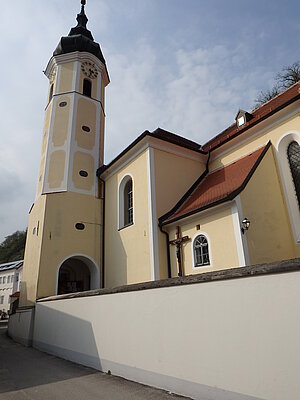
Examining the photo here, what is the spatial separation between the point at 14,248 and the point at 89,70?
50.1 meters

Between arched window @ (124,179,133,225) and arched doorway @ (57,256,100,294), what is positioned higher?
arched window @ (124,179,133,225)

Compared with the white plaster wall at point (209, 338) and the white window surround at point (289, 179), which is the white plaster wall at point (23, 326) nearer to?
the white plaster wall at point (209, 338)

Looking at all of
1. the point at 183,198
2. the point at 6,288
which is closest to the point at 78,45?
the point at 183,198

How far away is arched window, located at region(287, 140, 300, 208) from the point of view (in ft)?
31.4

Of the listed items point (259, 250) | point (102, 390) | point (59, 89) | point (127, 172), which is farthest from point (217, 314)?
point (59, 89)

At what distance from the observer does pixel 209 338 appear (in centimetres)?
421

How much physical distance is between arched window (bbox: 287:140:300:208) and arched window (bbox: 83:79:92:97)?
1177 cm

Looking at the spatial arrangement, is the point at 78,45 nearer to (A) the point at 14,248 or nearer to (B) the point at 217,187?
(B) the point at 217,187

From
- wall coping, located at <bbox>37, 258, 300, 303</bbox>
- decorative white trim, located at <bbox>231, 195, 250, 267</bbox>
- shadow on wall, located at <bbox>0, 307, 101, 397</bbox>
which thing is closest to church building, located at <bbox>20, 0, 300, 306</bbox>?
decorative white trim, located at <bbox>231, 195, 250, 267</bbox>

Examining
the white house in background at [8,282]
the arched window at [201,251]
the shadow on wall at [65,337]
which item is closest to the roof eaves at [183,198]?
the arched window at [201,251]

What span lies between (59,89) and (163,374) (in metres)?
15.8

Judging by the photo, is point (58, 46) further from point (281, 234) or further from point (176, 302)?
point (176, 302)

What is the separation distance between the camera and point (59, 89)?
54.3 ft

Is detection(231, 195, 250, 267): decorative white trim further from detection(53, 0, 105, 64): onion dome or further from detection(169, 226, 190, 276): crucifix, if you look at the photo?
detection(53, 0, 105, 64): onion dome
